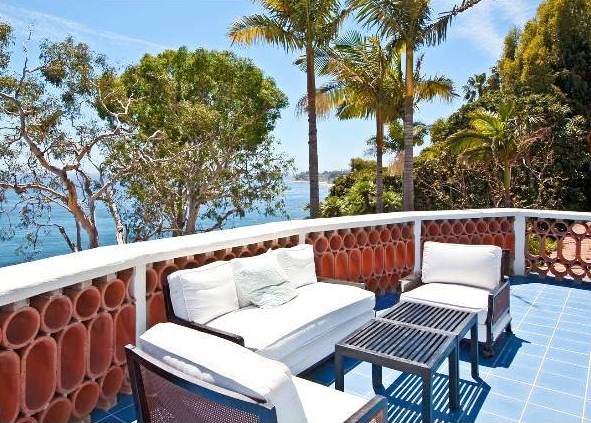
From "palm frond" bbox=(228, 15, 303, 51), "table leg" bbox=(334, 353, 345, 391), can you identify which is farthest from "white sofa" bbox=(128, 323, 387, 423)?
"palm frond" bbox=(228, 15, 303, 51)

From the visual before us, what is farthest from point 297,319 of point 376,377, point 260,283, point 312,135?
point 312,135

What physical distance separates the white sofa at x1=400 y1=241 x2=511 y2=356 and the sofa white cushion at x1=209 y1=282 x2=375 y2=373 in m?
0.60

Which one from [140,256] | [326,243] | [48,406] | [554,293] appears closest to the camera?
[48,406]

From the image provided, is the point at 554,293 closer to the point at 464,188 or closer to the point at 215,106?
the point at 464,188

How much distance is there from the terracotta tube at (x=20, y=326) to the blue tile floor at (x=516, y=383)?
2.77 feet

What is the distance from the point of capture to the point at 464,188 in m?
16.6

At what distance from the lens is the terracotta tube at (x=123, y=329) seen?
3.18 m

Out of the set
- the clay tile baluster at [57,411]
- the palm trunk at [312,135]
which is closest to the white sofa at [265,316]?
the clay tile baluster at [57,411]

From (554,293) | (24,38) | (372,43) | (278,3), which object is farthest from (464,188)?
(24,38)

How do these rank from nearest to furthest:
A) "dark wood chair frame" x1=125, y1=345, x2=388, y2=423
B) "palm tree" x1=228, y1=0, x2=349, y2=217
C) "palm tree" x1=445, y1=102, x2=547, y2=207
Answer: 1. "dark wood chair frame" x1=125, y1=345, x2=388, y2=423
2. "palm tree" x1=228, y1=0, x2=349, y2=217
3. "palm tree" x1=445, y1=102, x2=547, y2=207

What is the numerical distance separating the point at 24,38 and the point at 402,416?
13222mm

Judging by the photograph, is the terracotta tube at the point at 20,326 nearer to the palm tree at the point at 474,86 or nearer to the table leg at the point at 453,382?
the table leg at the point at 453,382

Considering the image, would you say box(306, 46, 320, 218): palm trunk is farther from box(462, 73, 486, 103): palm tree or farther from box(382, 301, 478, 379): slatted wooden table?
box(462, 73, 486, 103): palm tree

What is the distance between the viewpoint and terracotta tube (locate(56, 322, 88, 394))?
2799mm
